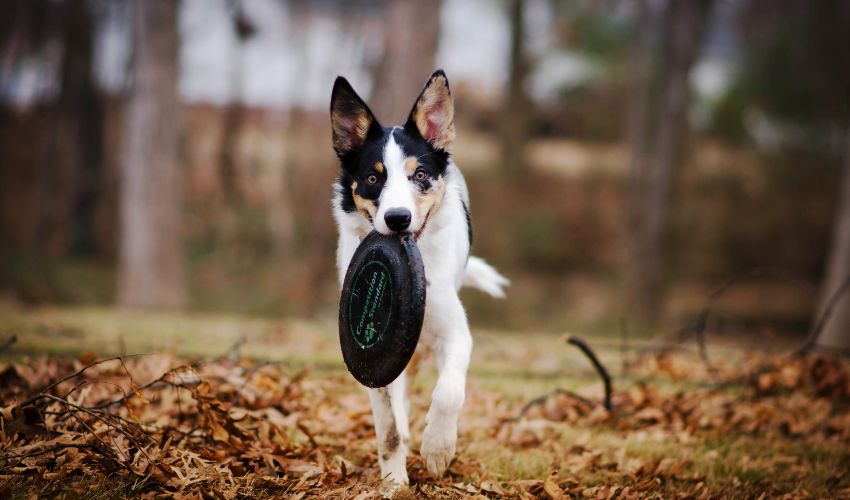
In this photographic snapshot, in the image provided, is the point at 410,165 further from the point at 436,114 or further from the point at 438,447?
the point at 438,447

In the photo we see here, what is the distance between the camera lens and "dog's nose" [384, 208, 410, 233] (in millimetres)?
3207

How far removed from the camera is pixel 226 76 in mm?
21578

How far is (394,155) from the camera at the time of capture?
11.5 ft

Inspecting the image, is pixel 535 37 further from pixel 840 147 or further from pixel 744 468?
pixel 744 468

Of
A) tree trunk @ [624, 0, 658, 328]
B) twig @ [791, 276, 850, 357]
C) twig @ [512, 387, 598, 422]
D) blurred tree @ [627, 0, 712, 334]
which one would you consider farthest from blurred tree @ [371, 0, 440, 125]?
tree trunk @ [624, 0, 658, 328]

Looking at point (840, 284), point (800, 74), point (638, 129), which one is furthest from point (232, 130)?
point (840, 284)

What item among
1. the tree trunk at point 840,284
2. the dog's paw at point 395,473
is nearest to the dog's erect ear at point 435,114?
the dog's paw at point 395,473

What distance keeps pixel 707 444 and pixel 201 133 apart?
855 inches

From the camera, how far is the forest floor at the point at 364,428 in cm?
317

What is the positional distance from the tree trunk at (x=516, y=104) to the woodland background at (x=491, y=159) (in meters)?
0.09

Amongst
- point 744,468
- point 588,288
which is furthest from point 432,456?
point 588,288

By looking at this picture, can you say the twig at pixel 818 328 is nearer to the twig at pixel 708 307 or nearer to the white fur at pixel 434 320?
the twig at pixel 708 307

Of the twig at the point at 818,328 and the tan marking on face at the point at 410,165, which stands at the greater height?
the tan marking on face at the point at 410,165

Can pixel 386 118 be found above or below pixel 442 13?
below
